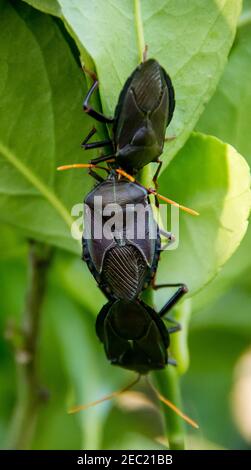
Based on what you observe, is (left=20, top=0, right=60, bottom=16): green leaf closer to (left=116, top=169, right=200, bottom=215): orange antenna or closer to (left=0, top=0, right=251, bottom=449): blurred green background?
(left=0, top=0, right=251, bottom=449): blurred green background

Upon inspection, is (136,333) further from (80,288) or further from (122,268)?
(80,288)

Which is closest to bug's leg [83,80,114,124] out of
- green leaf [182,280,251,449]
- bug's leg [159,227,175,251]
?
bug's leg [159,227,175,251]

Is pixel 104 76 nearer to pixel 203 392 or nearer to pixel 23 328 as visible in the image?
pixel 23 328

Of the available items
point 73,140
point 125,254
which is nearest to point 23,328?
point 125,254

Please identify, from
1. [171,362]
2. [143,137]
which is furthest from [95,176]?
[171,362]

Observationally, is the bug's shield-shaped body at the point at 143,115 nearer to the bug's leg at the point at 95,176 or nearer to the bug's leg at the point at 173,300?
the bug's leg at the point at 95,176

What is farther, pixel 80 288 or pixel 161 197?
pixel 80 288
